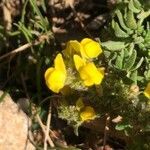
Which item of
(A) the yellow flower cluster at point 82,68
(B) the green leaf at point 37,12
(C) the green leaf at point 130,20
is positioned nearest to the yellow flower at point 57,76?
(A) the yellow flower cluster at point 82,68

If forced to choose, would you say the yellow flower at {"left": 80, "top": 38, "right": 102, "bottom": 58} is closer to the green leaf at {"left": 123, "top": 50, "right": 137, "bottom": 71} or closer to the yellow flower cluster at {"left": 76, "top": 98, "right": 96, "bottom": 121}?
the green leaf at {"left": 123, "top": 50, "right": 137, "bottom": 71}

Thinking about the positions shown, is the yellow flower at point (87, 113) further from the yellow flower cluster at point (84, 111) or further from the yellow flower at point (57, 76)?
the yellow flower at point (57, 76)

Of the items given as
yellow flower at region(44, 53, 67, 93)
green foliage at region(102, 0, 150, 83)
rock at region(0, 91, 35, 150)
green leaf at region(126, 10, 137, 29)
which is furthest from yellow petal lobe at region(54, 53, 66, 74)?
rock at region(0, 91, 35, 150)

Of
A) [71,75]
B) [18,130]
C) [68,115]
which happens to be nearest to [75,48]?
[71,75]

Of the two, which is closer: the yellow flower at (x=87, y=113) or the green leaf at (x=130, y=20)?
the green leaf at (x=130, y=20)

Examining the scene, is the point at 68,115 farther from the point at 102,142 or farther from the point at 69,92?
the point at 102,142
